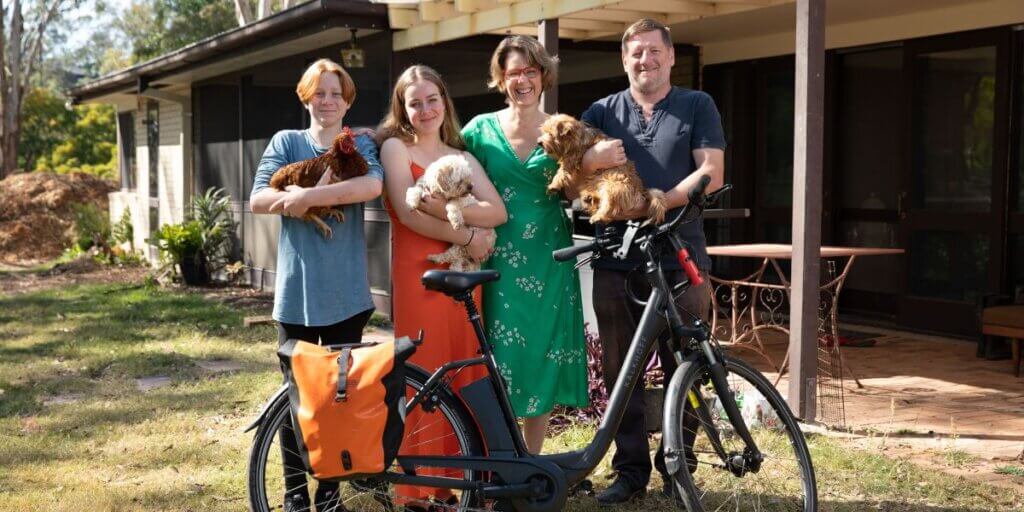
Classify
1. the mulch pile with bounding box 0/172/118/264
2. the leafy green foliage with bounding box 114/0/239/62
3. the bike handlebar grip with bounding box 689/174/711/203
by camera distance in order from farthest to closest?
the leafy green foliage with bounding box 114/0/239/62
the mulch pile with bounding box 0/172/118/264
the bike handlebar grip with bounding box 689/174/711/203

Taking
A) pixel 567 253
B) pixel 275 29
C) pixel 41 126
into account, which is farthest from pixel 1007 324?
pixel 41 126

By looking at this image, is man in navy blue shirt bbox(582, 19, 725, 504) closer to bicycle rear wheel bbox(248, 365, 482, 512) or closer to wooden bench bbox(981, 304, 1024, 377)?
bicycle rear wheel bbox(248, 365, 482, 512)

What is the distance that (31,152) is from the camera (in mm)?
31391

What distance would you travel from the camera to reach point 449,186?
3.43m

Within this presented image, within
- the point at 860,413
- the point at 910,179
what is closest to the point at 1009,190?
the point at 910,179

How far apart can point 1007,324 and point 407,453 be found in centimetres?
448

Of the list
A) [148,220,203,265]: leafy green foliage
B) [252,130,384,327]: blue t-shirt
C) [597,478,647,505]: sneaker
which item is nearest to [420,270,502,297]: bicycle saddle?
[252,130,384,327]: blue t-shirt

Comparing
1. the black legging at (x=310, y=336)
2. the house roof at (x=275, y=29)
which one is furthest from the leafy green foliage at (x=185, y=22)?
the black legging at (x=310, y=336)

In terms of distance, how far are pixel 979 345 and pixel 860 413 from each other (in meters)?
2.02

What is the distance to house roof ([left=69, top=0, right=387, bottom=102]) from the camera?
8250 millimetres

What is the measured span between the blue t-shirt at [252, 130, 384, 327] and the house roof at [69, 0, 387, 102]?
15.9 feet

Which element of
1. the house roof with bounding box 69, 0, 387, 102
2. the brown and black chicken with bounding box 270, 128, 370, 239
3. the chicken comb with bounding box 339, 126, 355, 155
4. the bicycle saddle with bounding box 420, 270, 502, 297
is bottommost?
the bicycle saddle with bounding box 420, 270, 502, 297

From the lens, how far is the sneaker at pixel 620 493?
12.7ft

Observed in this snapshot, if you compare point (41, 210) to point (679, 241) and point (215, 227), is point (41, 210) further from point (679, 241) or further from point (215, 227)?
point (679, 241)
